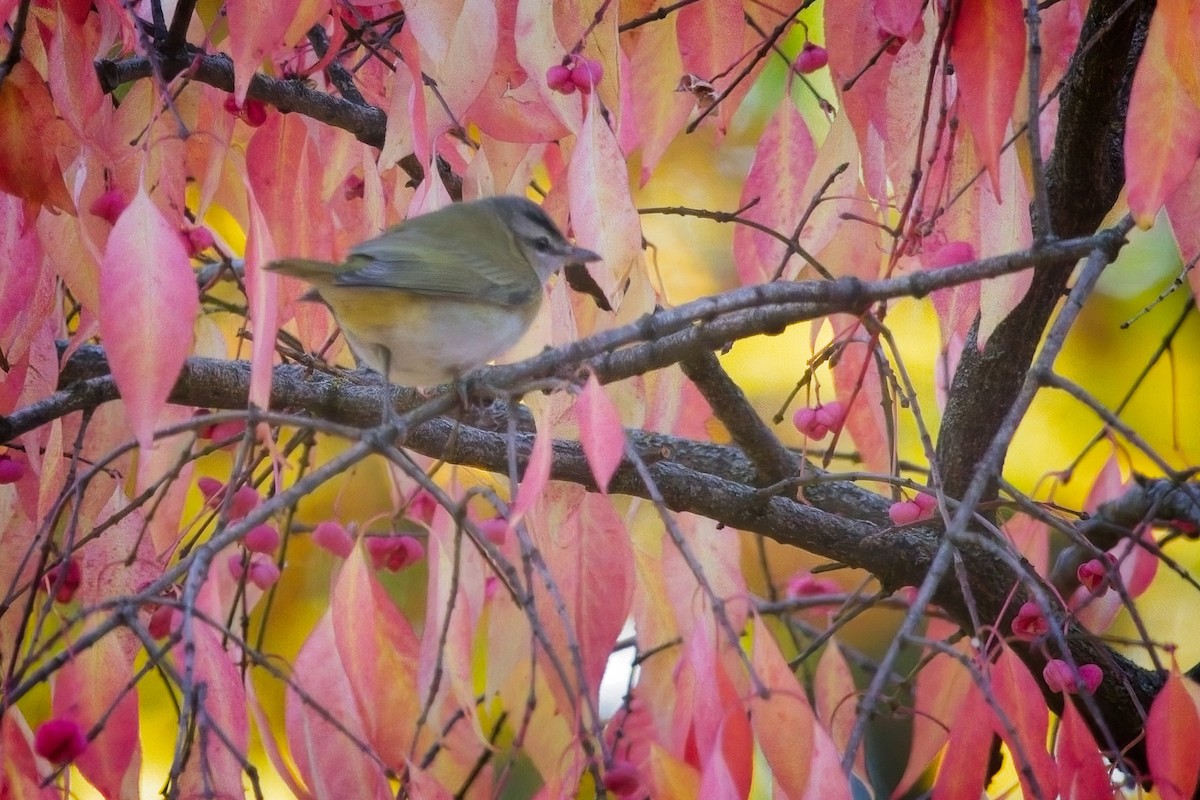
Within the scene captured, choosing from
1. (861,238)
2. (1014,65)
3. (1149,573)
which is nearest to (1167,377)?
(1149,573)

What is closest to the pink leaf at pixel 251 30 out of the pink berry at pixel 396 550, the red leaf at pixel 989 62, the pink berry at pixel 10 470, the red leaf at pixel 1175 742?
A: the red leaf at pixel 989 62

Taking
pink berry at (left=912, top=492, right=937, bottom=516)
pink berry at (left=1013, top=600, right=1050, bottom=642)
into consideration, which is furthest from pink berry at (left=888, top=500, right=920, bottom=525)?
pink berry at (left=1013, top=600, right=1050, bottom=642)

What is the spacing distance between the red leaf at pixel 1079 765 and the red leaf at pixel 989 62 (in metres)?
0.72

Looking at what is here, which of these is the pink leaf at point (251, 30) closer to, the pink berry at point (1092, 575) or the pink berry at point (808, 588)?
the pink berry at point (1092, 575)

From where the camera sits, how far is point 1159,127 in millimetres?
1283

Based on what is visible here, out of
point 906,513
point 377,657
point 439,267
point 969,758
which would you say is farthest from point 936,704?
point 439,267

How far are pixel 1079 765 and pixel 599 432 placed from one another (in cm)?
79

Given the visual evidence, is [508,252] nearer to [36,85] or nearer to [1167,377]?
[36,85]

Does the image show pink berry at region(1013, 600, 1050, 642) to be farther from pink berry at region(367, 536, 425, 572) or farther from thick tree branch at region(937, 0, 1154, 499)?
pink berry at region(367, 536, 425, 572)

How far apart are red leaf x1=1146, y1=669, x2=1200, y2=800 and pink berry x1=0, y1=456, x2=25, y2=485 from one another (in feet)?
6.04

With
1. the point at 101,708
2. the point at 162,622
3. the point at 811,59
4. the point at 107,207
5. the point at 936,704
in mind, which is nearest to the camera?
the point at 101,708

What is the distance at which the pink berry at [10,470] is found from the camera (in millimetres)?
2094

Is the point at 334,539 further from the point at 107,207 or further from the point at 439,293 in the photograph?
the point at 107,207

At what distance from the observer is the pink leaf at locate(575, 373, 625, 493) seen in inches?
50.9
